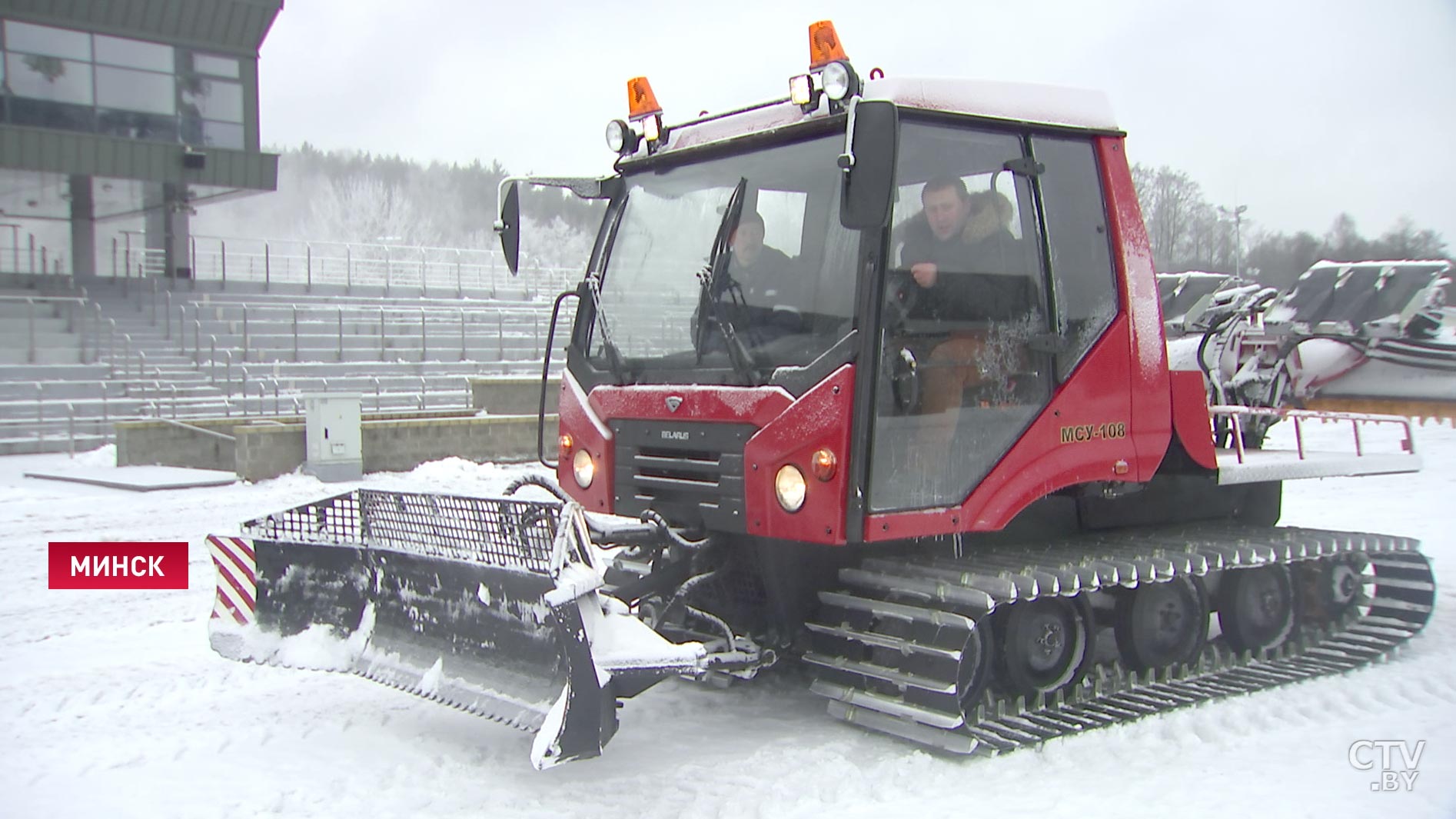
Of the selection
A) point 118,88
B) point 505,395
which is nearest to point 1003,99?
point 505,395

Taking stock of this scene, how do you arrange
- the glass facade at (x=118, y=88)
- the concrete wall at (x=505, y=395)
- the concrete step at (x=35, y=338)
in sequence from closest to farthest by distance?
the concrete wall at (x=505, y=395)
the concrete step at (x=35, y=338)
the glass facade at (x=118, y=88)

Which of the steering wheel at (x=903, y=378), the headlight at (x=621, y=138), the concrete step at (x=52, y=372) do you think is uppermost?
the headlight at (x=621, y=138)

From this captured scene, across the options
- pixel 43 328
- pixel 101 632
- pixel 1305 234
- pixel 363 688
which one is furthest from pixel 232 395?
pixel 1305 234

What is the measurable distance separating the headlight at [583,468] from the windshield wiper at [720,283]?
0.92 metres

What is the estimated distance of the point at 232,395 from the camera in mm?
21016

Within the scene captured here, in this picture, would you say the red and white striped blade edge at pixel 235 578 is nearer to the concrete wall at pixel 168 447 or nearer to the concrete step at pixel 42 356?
the concrete wall at pixel 168 447

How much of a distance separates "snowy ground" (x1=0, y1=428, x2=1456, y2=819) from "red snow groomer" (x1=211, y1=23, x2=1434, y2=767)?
0.29 m

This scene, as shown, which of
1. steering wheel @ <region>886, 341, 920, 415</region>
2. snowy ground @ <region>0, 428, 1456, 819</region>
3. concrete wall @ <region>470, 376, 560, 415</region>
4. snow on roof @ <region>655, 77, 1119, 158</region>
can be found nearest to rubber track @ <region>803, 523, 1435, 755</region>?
snowy ground @ <region>0, 428, 1456, 819</region>

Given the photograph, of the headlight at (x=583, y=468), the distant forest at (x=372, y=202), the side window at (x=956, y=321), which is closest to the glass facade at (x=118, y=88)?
the headlight at (x=583, y=468)

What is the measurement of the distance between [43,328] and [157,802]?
65.8 ft

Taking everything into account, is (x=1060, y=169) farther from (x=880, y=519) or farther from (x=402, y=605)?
(x=402, y=605)

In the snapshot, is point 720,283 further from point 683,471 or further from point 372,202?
point 372,202

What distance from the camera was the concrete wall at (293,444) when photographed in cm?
1535

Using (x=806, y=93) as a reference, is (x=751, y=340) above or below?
A: below
